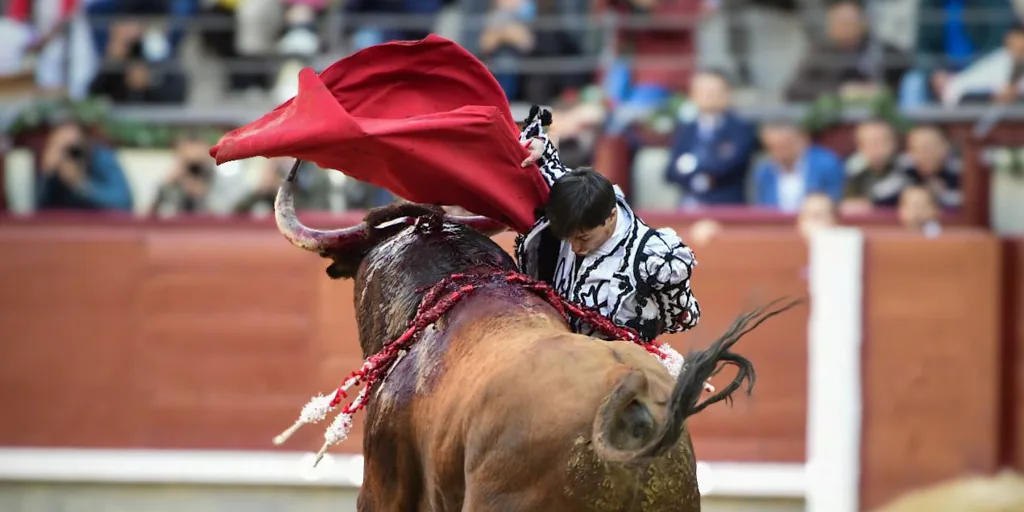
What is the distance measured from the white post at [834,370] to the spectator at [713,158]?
2.10 feet

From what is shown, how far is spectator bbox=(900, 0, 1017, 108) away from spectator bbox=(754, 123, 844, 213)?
97cm

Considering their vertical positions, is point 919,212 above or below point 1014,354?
above

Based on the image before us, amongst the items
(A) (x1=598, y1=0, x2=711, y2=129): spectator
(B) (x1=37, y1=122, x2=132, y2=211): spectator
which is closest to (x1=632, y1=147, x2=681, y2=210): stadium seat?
(A) (x1=598, y1=0, x2=711, y2=129): spectator

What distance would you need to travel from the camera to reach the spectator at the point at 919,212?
773cm

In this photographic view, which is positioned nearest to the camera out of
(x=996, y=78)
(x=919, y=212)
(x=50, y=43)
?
(x=919, y=212)

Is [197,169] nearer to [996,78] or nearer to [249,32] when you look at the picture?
[249,32]

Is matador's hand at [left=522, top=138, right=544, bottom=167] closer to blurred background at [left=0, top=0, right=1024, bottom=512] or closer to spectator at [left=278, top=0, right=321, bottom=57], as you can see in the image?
blurred background at [left=0, top=0, right=1024, bottom=512]

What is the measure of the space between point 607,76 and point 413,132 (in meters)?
5.23

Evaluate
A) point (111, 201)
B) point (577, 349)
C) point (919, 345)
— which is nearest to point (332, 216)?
point (111, 201)

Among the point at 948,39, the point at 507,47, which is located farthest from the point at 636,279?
the point at 948,39

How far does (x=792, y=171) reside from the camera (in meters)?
8.12

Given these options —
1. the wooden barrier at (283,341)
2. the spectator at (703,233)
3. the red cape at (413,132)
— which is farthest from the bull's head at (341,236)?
the spectator at (703,233)

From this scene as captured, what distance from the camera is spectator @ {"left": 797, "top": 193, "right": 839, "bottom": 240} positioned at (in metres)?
7.71

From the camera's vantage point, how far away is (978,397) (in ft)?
24.6
